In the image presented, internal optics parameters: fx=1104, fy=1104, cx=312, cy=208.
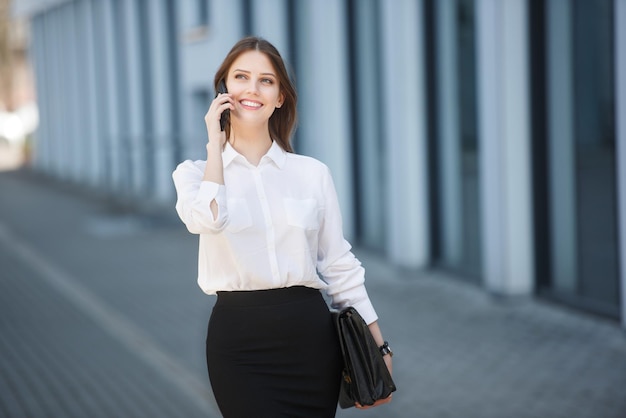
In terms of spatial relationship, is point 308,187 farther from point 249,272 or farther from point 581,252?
point 581,252

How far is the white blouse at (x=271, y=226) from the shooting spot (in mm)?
3283

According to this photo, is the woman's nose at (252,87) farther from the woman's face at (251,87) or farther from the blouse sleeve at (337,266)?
the blouse sleeve at (337,266)

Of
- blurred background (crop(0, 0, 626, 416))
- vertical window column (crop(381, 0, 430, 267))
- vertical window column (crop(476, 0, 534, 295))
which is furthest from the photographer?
vertical window column (crop(381, 0, 430, 267))

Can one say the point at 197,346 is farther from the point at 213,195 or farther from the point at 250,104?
the point at 213,195

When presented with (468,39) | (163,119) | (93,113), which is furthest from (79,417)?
(93,113)

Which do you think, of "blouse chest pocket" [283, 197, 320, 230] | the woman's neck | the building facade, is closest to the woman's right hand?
the woman's neck

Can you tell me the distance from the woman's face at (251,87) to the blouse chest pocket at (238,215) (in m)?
0.26

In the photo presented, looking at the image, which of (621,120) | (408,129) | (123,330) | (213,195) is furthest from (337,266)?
(408,129)

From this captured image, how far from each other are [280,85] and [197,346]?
5089mm

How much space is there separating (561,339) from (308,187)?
4.88m

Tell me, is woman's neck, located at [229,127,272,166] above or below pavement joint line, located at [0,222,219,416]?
above

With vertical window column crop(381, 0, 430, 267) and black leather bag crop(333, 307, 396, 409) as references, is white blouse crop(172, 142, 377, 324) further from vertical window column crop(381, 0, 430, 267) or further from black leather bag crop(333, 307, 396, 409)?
vertical window column crop(381, 0, 430, 267)

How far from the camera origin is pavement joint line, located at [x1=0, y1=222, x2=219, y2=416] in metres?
6.86

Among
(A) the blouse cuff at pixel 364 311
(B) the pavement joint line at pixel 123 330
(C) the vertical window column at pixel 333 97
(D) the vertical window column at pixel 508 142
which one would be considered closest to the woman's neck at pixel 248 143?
(A) the blouse cuff at pixel 364 311
